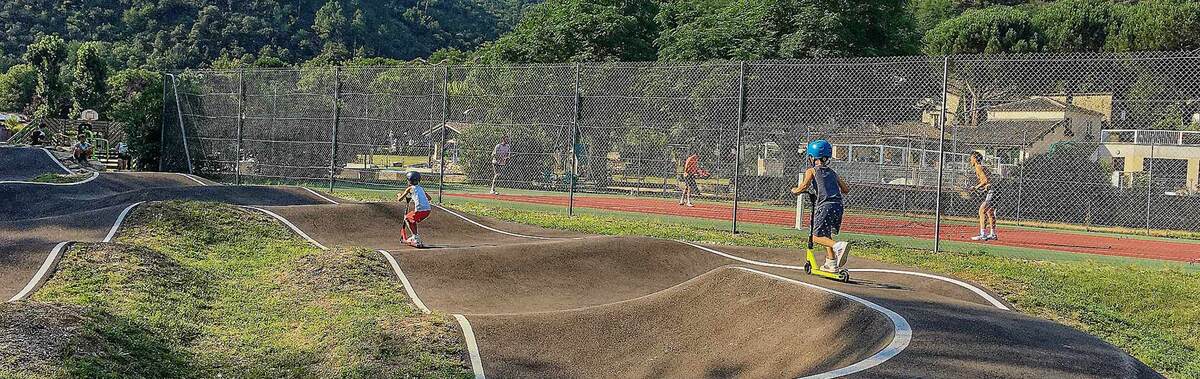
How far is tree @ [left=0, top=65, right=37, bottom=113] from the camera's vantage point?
87.2 meters

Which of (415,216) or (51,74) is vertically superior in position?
(51,74)

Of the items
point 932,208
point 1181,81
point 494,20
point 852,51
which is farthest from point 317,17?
point 1181,81

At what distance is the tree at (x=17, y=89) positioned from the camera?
3433 inches

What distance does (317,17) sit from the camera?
315 ft

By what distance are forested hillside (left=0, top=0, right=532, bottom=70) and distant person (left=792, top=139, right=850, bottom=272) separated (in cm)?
7888

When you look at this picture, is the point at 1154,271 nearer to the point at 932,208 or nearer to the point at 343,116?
the point at 932,208

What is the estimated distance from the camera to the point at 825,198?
35.5 ft

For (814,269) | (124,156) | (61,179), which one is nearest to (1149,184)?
(814,269)

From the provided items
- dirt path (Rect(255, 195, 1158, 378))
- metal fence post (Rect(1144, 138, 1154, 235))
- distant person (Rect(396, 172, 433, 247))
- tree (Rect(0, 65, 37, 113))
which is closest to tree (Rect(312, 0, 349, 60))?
tree (Rect(0, 65, 37, 113))

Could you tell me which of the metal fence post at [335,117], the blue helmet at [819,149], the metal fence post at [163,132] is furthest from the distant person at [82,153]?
the blue helmet at [819,149]

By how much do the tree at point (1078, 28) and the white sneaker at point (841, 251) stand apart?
4648 centimetres

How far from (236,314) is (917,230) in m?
12.3

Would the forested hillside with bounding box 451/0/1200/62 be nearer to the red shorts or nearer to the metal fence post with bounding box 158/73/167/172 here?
the metal fence post with bounding box 158/73/167/172

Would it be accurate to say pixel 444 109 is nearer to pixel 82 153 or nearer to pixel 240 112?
pixel 240 112
